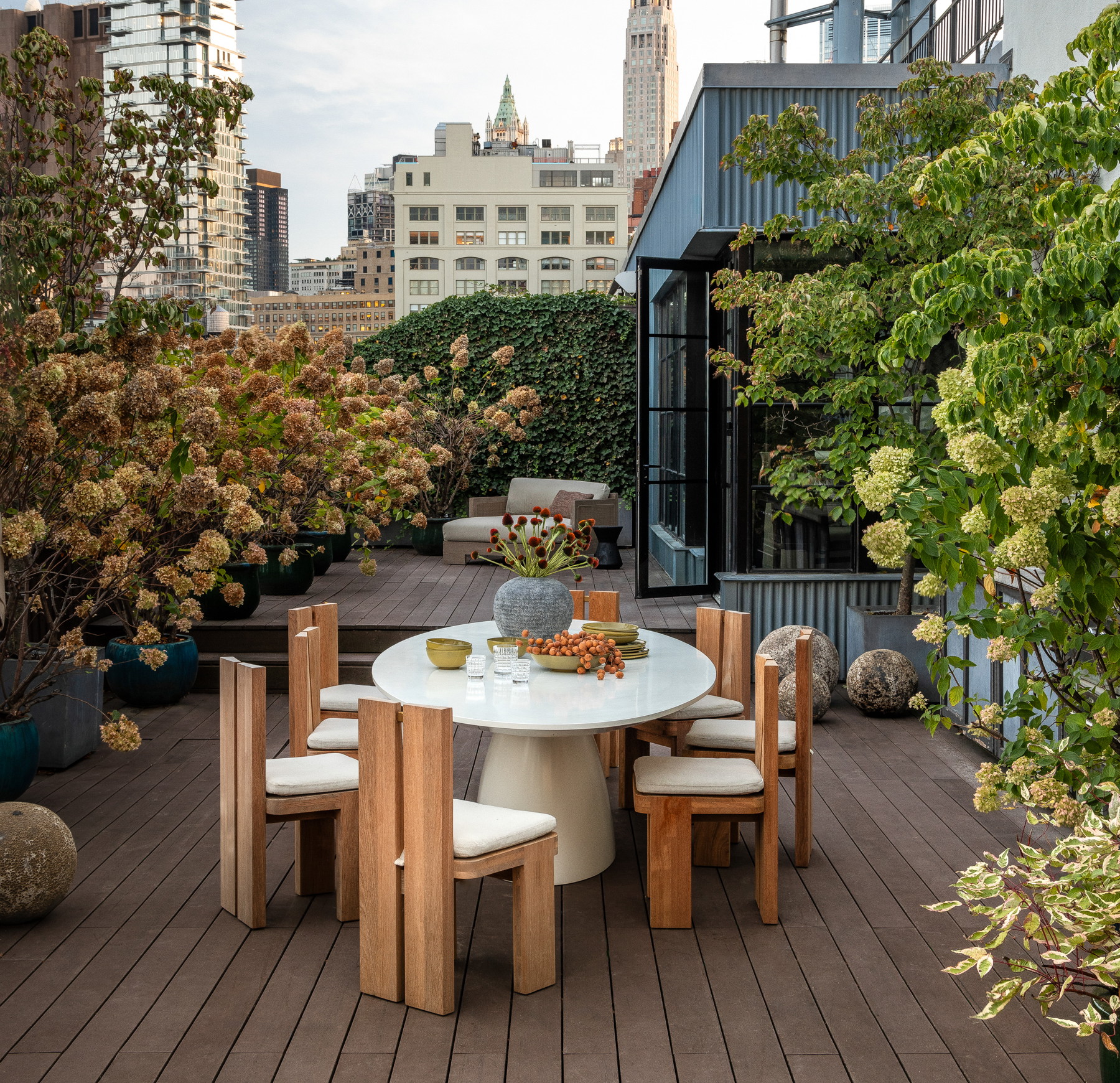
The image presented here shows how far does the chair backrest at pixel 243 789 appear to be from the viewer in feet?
9.61

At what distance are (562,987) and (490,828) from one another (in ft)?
1.56

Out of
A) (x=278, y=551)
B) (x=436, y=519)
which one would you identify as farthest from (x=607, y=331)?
(x=278, y=551)

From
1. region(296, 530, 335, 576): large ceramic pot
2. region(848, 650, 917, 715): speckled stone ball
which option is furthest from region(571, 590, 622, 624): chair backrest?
region(296, 530, 335, 576): large ceramic pot

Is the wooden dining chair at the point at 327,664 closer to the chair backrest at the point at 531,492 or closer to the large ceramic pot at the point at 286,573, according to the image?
the large ceramic pot at the point at 286,573

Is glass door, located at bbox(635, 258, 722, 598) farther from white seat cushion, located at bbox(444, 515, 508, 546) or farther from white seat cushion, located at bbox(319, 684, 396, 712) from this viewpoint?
white seat cushion, located at bbox(319, 684, 396, 712)

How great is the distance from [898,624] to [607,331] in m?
6.32

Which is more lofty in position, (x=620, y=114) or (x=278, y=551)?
(x=620, y=114)

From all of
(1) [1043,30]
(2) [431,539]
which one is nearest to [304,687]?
(1) [1043,30]

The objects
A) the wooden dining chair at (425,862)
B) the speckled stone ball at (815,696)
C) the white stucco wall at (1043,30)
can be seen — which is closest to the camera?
the wooden dining chair at (425,862)

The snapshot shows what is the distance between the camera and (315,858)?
329 centimetres

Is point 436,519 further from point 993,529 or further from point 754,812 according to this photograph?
point 993,529

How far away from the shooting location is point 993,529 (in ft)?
7.72

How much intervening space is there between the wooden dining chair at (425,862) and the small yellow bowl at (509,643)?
781mm

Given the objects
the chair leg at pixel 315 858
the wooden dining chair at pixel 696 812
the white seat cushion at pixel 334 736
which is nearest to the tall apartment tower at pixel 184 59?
the white seat cushion at pixel 334 736
